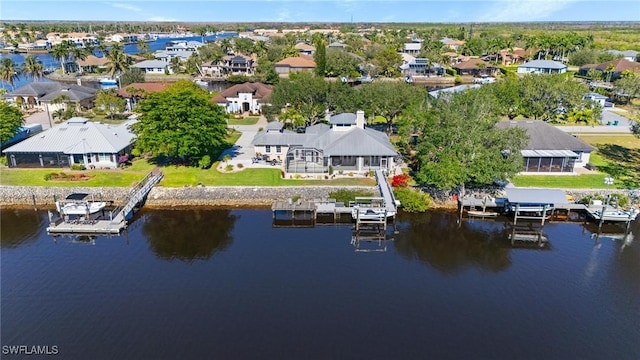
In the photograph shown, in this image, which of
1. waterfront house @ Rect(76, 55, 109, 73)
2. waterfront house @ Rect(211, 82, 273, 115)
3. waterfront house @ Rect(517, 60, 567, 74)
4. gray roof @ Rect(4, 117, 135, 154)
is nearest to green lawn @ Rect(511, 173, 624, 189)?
gray roof @ Rect(4, 117, 135, 154)

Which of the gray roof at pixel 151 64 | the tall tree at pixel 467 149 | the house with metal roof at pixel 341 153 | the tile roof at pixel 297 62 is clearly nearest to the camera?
the tall tree at pixel 467 149

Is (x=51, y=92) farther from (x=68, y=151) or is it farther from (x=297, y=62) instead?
(x=297, y=62)

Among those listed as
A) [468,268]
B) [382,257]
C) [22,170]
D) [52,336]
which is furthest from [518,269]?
[22,170]

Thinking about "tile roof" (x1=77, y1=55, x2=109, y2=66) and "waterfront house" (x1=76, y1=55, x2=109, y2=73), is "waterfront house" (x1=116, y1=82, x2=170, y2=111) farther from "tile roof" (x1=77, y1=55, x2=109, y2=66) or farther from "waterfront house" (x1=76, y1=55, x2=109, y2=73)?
"tile roof" (x1=77, y1=55, x2=109, y2=66)

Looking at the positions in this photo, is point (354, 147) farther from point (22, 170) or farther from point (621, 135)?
point (621, 135)

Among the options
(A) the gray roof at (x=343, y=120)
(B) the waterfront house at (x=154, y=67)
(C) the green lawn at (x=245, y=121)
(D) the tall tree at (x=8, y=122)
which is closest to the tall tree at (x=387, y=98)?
(A) the gray roof at (x=343, y=120)

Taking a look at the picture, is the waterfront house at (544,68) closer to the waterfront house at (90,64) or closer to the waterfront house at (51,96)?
the waterfront house at (51,96)
